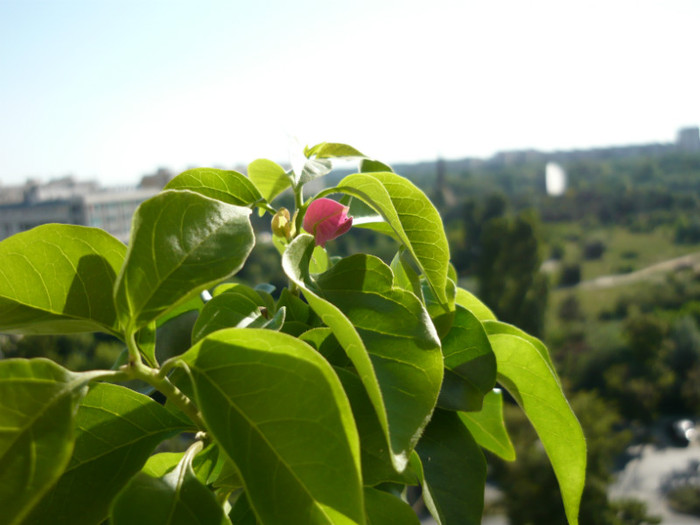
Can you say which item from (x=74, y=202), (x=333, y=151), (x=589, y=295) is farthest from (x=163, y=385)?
(x=589, y=295)

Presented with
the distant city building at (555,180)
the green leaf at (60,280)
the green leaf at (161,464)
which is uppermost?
the green leaf at (60,280)

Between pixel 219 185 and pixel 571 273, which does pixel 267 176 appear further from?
pixel 571 273

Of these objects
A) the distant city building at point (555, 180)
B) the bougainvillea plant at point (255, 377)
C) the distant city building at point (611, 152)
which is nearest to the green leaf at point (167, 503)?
the bougainvillea plant at point (255, 377)

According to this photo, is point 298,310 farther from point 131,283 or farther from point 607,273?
point 607,273

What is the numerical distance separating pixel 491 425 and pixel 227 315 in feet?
0.52

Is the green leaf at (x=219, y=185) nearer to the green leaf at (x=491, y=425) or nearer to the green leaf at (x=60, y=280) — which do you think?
the green leaf at (x=60, y=280)

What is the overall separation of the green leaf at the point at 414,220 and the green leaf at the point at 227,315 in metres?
0.06

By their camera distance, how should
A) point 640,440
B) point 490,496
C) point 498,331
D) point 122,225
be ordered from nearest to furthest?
point 498,331
point 122,225
point 490,496
point 640,440

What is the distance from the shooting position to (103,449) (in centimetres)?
21

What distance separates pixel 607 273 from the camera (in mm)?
11633

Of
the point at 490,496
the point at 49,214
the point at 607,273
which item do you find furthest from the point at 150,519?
the point at 607,273

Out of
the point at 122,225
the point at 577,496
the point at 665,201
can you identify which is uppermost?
the point at 577,496

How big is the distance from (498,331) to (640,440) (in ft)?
24.1

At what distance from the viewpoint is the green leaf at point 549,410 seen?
0.26 m
